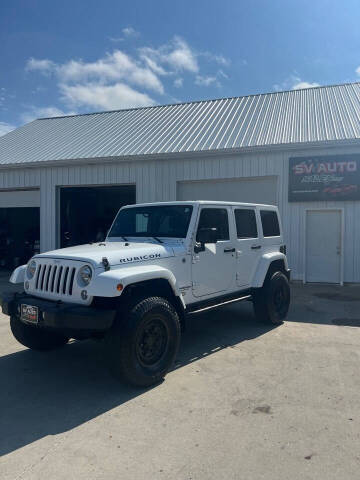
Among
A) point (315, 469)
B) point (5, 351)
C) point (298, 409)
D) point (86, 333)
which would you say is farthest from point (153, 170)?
point (315, 469)

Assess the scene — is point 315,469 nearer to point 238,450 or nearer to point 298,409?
point 238,450

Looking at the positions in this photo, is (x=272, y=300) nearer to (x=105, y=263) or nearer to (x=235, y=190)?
(x=105, y=263)

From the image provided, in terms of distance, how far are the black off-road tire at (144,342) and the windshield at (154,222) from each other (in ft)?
4.10

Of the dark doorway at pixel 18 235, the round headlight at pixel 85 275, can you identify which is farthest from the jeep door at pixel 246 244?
the dark doorway at pixel 18 235

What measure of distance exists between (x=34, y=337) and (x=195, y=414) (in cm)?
247

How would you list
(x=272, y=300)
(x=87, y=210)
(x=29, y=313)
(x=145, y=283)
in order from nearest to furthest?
1. (x=29, y=313)
2. (x=145, y=283)
3. (x=272, y=300)
4. (x=87, y=210)

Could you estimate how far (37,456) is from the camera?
311 centimetres

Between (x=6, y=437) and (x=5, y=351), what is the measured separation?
2443mm

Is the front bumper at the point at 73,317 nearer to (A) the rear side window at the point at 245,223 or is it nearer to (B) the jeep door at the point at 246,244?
(B) the jeep door at the point at 246,244

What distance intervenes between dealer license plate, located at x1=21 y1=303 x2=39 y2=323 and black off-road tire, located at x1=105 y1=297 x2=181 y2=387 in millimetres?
768

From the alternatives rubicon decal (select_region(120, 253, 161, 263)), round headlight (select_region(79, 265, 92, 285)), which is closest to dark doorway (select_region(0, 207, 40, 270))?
rubicon decal (select_region(120, 253, 161, 263))

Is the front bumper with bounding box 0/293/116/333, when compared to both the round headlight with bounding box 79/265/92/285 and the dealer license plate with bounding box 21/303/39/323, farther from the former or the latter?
the round headlight with bounding box 79/265/92/285

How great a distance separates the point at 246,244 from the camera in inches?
252

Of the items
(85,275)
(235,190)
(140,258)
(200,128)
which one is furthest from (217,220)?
(200,128)
